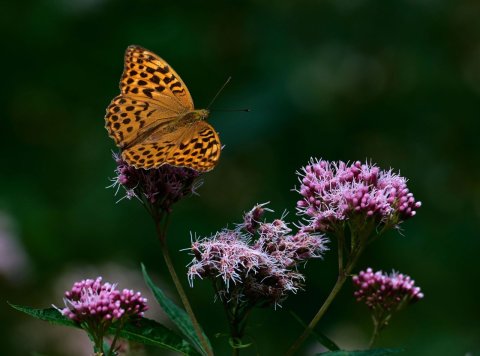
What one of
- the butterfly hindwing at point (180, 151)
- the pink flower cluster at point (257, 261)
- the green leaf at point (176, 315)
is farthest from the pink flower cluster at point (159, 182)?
the green leaf at point (176, 315)

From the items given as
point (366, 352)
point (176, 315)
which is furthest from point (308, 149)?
point (366, 352)

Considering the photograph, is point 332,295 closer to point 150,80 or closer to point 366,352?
point 366,352

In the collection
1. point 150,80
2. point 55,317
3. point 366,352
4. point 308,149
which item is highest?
point 308,149

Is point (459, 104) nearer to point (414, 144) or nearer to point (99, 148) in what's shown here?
point (414, 144)

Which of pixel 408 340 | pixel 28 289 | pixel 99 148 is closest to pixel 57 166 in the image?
pixel 99 148

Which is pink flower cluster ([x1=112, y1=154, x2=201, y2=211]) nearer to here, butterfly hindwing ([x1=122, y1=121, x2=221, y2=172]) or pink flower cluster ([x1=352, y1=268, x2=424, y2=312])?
butterfly hindwing ([x1=122, y1=121, x2=221, y2=172])

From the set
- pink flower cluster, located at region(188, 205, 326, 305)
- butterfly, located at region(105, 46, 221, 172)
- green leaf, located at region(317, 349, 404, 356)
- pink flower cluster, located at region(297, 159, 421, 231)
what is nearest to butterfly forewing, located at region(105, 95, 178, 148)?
butterfly, located at region(105, 46, 221, 172)

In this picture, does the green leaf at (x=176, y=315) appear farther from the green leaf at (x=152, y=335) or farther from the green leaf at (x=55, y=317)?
the green leaf at (x=55, y=317)
